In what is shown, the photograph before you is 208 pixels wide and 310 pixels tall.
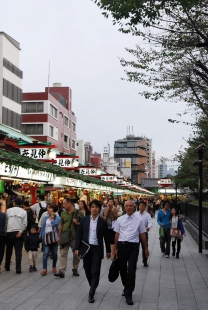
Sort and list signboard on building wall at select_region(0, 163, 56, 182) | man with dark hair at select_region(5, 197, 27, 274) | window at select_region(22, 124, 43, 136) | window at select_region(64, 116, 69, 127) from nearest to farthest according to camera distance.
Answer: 1. man with dark hair at select_region(5, 197, 27, 274)
2. signboard on building wall at select_region(0, 163, 56, 182)
3. window at select_region(22, 124, 43, 136)
4. window at select_region(64, 116, 69, 127)

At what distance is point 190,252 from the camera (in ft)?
59.1

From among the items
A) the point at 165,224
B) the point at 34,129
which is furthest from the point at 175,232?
the point at 34,129

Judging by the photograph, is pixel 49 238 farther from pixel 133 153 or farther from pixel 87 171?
pixel 133 153

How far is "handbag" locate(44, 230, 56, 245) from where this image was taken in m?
12.2

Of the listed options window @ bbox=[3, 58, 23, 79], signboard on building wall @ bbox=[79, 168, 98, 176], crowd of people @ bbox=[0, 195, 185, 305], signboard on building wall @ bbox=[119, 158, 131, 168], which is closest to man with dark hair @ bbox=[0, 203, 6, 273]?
crowd of people @ bbox=[0, 195, 185, 305]

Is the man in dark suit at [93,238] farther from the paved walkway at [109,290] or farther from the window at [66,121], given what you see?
the window at [66,121]

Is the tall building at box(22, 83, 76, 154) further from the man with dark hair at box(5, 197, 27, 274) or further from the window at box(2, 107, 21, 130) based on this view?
the man with dark hair at box(5, 197, 27, 274)

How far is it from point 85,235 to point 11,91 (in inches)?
1380

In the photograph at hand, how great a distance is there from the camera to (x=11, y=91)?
4294cm

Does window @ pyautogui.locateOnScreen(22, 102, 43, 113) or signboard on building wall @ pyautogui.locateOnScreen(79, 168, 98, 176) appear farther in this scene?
window @ pyautogui.locateOnScreen(22, 102, 43, 113)

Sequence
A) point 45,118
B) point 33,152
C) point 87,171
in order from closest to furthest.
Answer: point 33,152
point 87,171
point 45,118

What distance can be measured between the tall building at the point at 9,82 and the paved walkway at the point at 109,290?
1142 inches

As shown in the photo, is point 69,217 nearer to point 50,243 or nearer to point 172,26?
point 50,243

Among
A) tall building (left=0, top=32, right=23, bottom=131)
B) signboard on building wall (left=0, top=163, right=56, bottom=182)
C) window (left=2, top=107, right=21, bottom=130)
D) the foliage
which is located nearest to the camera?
the foliage
